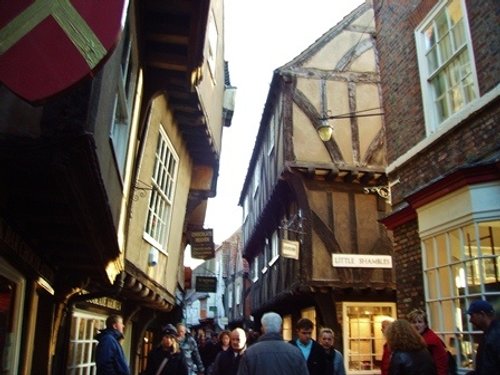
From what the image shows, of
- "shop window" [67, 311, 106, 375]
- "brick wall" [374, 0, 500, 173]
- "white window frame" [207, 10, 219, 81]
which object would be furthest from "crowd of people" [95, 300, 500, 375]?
"white window frame" [207, 10, 219, 81]

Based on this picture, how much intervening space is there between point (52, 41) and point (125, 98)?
3.27 metres

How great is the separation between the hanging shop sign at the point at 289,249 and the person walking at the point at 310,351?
6.73 m

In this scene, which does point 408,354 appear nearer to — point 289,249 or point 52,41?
point 52,41

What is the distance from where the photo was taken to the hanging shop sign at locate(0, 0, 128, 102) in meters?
2.25

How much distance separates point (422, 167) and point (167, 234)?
5.26 metres

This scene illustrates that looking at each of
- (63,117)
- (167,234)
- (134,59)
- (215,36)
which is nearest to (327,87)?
(215,36)

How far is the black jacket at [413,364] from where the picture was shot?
403 cm

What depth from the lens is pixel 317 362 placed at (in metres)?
5.09

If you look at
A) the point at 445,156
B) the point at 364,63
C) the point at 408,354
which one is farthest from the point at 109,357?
the point at 364,63

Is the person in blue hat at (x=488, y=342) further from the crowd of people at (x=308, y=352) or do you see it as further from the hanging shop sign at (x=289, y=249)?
the hanging shop sign at (x=289, y=249)

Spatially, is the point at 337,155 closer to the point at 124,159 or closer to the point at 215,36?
the point at 215,36

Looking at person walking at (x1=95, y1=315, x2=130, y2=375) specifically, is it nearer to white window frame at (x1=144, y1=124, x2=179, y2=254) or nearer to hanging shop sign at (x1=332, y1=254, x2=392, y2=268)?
white window frame at (x1=144, y1=124, x2=179, y2=254)

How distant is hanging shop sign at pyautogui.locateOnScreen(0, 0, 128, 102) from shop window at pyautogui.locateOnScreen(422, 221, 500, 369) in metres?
4.75

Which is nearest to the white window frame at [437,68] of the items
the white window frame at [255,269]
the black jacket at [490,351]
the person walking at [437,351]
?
the person walking at [437,351]
